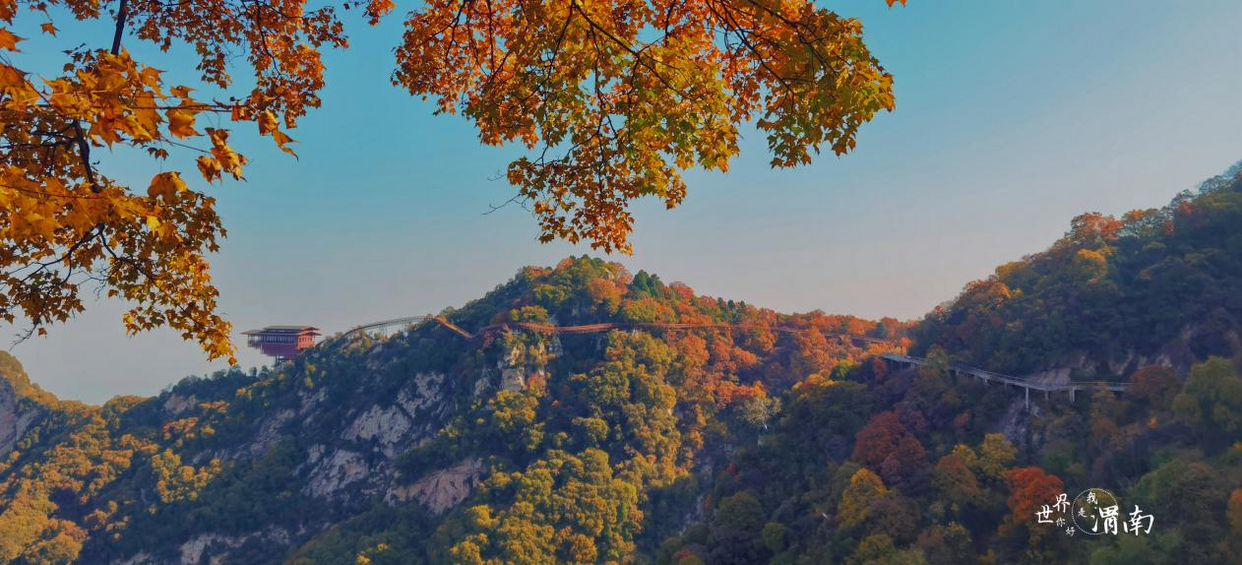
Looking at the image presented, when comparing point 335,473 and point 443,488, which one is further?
point 335,473

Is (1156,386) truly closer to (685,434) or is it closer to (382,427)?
(685,434)

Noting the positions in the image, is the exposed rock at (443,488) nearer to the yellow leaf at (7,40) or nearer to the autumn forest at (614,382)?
the autumn forest at (614,382)

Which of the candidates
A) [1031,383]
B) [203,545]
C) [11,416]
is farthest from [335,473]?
[1031,383]

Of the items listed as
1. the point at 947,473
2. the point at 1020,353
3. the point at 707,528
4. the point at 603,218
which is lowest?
the point at 707,528

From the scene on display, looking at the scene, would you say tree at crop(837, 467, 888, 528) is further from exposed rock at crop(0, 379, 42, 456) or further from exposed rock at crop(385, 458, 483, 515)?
exposed rock at crop(0, 379, 42, 456)

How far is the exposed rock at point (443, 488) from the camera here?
4622cm

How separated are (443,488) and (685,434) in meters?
16.3

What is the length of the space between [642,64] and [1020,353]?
28774mm

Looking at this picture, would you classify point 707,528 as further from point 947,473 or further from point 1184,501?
point 1184,501

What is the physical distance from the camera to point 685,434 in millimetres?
48344

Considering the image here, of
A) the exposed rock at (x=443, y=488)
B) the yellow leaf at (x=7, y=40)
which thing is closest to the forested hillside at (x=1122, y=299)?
the exposed rock at (x=443, y=488)

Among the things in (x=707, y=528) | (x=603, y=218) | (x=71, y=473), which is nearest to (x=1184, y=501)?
(x=707, y=528)

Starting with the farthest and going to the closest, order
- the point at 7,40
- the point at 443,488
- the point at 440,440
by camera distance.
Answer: the point at 440,440
the point at 443,488
the point at 7,40

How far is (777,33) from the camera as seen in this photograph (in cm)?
410
